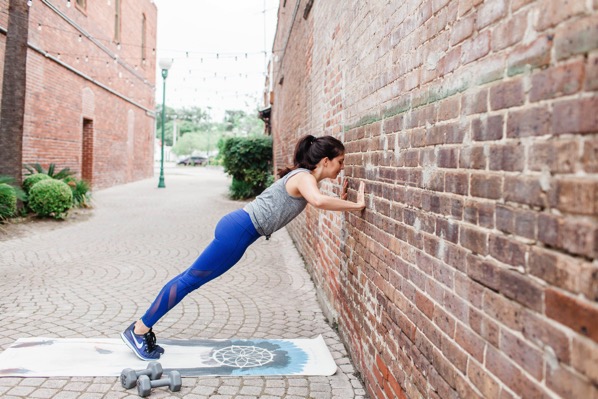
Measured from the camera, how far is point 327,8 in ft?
17.4

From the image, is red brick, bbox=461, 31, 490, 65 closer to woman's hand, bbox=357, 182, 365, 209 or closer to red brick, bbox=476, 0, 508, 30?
red brick, bbox=476, 0, 508, 30

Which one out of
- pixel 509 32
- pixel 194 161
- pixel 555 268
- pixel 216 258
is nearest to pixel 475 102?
pixel 509 32

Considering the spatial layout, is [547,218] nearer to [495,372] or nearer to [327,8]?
[495,372]

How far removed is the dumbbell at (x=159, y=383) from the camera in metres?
3.02

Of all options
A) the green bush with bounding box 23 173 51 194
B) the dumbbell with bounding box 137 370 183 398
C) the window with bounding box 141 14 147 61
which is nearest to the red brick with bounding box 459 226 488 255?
the dumbbell with bounding box 137 370 183 398

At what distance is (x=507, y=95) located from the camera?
1.55m

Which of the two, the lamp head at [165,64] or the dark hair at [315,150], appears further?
the lamp head at [165,64]

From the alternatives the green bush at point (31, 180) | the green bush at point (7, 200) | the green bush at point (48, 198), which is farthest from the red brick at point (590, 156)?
the green bush at point (31, 180)

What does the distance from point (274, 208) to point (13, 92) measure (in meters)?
9.20

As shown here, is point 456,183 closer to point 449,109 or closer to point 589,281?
point 449,109

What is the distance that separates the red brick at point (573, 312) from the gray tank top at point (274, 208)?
91.6 inches

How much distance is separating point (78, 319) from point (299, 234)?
4.15 m

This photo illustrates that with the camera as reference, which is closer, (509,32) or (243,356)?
(509,32)

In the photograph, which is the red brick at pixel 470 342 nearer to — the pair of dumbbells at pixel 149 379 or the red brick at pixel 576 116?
the red brick at pixel 576 116
